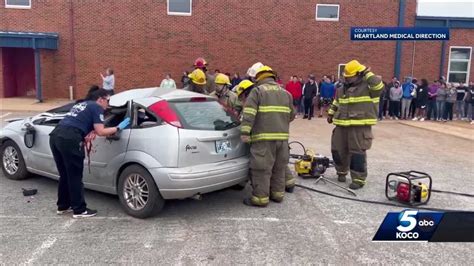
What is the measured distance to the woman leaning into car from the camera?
470cm

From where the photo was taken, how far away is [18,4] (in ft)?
63.2

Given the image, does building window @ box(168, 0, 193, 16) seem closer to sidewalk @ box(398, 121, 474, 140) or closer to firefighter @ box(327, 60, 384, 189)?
sidewalk @ box(398, 121, 474, 140)

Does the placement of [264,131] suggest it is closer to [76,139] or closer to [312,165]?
[312,165]

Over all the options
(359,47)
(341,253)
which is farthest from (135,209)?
(359,47)

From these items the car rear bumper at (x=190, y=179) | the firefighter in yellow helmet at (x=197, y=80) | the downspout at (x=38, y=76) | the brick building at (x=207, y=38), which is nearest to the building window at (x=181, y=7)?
the brick building at (x=207, y=38)

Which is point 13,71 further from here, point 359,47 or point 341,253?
point 341,253

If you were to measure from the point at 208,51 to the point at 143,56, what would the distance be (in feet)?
9.82

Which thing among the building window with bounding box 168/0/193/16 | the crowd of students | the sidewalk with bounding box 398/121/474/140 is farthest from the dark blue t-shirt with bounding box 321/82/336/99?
the building window with bounding box 168/0/193/16

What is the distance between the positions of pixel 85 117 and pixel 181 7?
15657mm

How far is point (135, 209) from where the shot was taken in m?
4.91

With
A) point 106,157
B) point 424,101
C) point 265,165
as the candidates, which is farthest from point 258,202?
point 424,101

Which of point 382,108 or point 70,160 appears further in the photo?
point 382,108

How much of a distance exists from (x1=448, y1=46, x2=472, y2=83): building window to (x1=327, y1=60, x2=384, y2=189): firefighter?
53.7 ft

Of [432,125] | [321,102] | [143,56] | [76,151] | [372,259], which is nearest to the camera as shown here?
[372,259]
